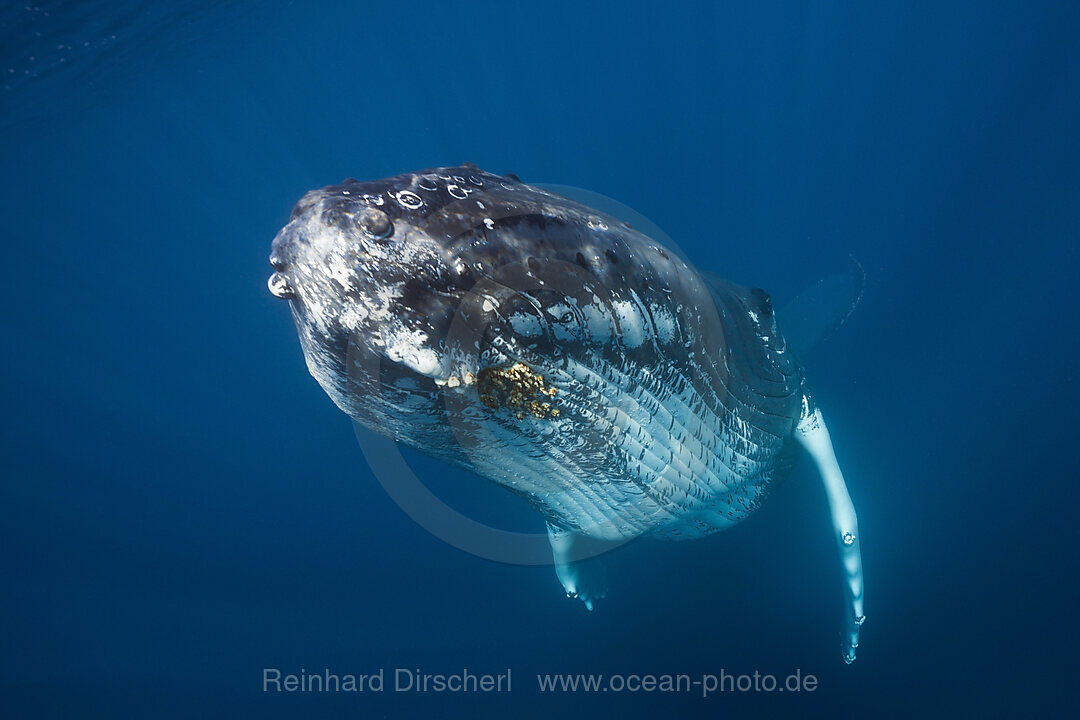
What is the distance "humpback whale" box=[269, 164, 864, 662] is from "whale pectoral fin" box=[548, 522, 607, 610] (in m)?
2.53

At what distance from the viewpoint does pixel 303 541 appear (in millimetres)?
15539

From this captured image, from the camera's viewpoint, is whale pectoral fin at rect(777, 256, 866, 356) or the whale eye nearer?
the whale eye

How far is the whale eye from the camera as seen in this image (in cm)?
152

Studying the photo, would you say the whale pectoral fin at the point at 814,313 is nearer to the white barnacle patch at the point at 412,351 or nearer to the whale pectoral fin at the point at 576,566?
the whale pectoral fin at the point at 576,566

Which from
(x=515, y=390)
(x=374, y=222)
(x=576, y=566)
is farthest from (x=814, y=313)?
(x=374, y=222)

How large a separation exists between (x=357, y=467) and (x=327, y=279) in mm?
14819

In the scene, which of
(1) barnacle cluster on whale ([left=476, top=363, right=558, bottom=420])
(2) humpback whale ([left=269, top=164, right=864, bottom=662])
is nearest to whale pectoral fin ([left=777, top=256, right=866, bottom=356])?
(2) humpback whale ([left=269, top=164, right=864, bottom=662])

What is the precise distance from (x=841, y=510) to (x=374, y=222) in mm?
5415

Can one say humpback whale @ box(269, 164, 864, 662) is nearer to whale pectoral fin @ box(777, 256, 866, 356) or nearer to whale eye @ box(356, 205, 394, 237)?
whale eye @ box(356, 205, 394, 237)

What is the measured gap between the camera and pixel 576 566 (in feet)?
21.0

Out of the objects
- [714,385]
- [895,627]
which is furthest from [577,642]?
[714,385]

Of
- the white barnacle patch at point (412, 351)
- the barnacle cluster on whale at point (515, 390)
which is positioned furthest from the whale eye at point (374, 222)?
the barnacle cluster on whale at point (515, 390)

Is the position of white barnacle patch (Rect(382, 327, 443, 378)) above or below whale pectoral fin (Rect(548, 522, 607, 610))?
above

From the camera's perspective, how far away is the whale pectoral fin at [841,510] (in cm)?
508
